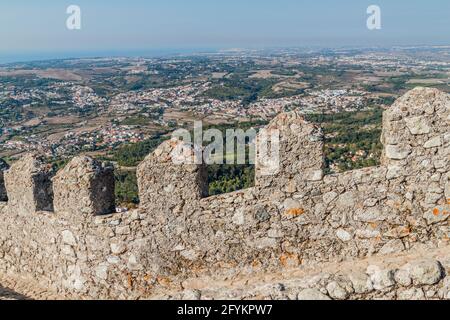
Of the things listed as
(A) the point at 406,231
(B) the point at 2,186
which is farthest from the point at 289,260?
(B) the point at 2,186

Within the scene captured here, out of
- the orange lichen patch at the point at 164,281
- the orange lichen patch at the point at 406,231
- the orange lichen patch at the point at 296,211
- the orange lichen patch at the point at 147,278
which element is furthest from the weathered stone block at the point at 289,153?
the orange lichen patch at the point at 147,278

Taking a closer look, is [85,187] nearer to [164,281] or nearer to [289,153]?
[164,281]

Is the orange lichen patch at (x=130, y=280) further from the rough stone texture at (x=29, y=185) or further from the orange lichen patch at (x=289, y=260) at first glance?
the orange lichen patch at (x=289, y=260)

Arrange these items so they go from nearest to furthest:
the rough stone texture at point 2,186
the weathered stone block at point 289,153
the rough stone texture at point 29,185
→ the weathered stone block at point 289,153 → the rough stone texture at point 29,185 → the rough stone texture at point 2,186

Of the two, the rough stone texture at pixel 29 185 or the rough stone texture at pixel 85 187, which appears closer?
the rough stone texture at pixel 85 187
